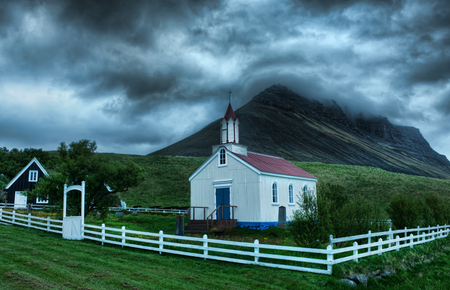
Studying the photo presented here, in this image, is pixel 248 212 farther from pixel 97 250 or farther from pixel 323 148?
pixel 323 148

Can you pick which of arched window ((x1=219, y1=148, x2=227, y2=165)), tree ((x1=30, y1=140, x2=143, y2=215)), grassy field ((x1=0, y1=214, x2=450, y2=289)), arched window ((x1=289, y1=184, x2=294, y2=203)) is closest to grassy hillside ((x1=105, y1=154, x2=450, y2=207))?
arched window ((x1=289, y1=184, x2=294, y2=203))

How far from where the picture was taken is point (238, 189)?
2741 cm

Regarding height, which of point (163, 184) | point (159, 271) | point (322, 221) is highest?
point (163, 184)

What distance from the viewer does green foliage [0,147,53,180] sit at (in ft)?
173

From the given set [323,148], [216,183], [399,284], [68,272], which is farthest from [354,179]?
[323,148]

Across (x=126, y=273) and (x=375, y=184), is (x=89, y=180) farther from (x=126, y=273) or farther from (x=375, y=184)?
(x=375, y=184)

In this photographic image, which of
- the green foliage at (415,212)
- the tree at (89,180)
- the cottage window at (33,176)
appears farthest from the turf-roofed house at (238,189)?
the cottage window at (33,176)

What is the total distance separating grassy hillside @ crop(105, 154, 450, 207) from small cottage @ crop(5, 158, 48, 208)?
1543 centimetres

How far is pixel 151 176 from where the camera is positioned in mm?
67625

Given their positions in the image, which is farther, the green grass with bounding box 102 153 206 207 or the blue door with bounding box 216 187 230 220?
the green grass with bounding box 102 153 206 207

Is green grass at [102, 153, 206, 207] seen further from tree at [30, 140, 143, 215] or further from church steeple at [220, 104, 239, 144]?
tree at [30, 140, 143, 215]

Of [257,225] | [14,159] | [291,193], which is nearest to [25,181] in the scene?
[14,159]

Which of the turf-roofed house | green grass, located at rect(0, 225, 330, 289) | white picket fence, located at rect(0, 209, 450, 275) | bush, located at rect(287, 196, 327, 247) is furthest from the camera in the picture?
the turf-roofed house

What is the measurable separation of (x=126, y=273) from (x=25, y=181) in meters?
34.5
